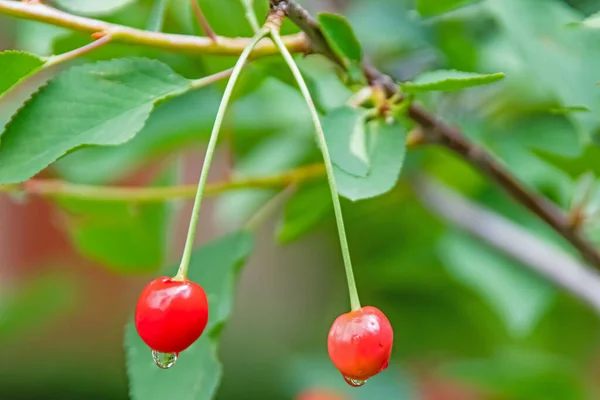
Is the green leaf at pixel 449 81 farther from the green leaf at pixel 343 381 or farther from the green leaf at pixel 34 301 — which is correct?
the green leaf at pixel 34 301

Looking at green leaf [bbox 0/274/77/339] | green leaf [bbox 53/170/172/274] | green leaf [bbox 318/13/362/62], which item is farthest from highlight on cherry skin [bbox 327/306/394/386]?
green leaf [bbox 0/274/77/339]

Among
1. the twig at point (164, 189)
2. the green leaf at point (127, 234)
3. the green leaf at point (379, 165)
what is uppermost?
the green leaf at point (379, 165)

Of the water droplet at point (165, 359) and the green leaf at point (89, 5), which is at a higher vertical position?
the green leaf at point (89, 5)

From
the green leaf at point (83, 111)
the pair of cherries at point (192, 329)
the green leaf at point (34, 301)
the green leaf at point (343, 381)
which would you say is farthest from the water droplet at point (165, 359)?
the green leaf at point (34, 301)

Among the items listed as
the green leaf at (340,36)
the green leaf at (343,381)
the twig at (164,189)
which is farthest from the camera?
the green leaf at (343,381)

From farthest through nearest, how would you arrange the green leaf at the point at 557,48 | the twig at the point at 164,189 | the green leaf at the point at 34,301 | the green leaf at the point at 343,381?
the green leaf at the point at 34,301 < the green leaf at the point at 343,381 < the twig at the point at 164,189 < the green leaf at the point at 557,48

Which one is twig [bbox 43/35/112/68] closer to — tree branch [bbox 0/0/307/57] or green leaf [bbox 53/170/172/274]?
tree branch [bbox 0/0/307/57]
